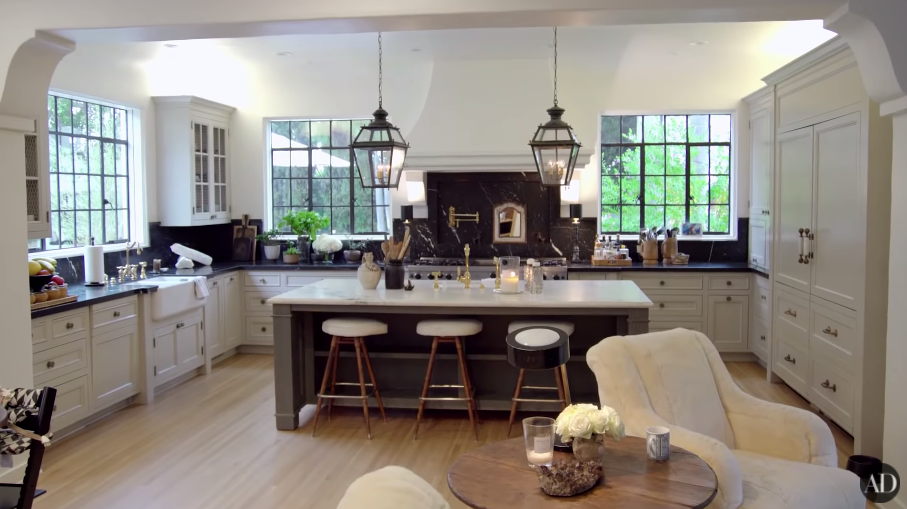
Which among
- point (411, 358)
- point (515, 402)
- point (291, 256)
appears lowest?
point (515, 402)

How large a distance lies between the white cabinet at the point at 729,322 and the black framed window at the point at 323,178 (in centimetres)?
328

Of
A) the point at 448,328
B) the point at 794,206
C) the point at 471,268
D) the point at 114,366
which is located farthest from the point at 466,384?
the point at 794,206

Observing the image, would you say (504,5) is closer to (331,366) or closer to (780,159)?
(331,366)

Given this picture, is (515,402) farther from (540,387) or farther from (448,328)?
(448,328)

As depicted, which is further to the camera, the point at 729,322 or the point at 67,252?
the point at 729,322

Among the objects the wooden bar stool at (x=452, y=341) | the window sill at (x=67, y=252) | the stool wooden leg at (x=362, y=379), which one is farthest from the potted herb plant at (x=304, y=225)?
the wooden bar stool at (x=452, y=341)

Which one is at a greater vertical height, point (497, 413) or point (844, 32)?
point (844, 32)

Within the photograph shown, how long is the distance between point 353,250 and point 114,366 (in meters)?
2.85

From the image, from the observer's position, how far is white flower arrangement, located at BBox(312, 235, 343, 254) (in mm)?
7336

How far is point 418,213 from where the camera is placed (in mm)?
7484

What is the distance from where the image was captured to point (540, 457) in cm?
228

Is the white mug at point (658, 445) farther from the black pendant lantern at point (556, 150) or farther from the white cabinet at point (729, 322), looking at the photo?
the white cabinet at point (729, 322)

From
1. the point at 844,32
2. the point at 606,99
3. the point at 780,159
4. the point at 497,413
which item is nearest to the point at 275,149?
the point at 606,99

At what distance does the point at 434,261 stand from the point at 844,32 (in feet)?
14.1
